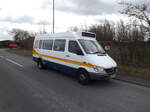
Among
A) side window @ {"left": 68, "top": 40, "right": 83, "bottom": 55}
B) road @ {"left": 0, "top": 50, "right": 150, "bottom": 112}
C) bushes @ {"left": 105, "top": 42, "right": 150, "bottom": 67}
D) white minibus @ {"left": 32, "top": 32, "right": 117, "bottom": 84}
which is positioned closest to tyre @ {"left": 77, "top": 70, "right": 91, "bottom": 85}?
white minibus @ {"left": 32, "top": 32, "right": 117, "bottom": 84}

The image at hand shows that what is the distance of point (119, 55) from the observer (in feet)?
33.4

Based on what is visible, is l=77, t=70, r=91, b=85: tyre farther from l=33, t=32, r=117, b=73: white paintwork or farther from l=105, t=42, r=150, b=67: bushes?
l=105, t=42, r=150, b=67: bushes

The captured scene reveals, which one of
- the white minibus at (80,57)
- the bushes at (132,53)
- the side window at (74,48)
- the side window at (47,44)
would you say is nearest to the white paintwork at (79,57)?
the white minibus at (80,57)

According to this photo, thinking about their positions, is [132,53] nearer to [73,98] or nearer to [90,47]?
[90,47]

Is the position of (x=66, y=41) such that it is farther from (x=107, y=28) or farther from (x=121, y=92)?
(x=107, y=28)

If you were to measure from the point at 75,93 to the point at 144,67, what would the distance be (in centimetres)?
654

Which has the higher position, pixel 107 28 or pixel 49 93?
pixel 107 28

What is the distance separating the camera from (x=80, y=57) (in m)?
5.84

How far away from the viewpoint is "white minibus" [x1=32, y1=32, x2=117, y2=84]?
5.45m

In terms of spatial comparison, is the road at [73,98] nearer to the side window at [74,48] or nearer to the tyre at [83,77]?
the tyre at [83,77]

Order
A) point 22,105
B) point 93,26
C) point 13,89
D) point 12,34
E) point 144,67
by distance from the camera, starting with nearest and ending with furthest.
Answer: point 22,105, point 13,89, point 144,67, point 93,26, point 12,34

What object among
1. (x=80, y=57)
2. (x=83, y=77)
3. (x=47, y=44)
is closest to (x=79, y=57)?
(x=80, y=57)

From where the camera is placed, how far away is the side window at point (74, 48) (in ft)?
19.5

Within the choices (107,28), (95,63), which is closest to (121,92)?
(95,63)
